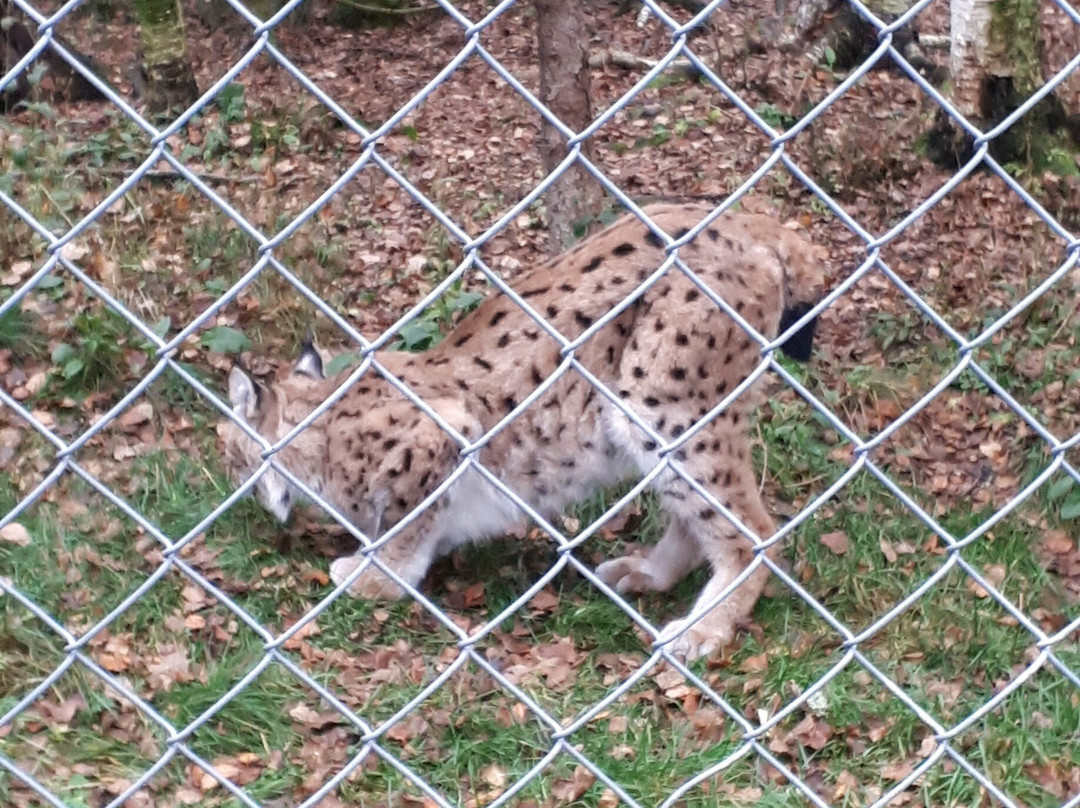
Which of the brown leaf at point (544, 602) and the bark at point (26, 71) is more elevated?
the bark at point (26, 71)

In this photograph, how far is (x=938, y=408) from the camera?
473 centimetres

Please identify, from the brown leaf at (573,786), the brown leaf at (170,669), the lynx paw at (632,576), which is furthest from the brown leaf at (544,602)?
the brown leaf at (170,669)

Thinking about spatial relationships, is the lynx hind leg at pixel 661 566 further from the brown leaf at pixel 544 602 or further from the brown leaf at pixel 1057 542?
the brown leaf at pixel 1057 542

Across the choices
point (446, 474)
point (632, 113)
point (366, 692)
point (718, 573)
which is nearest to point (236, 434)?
point (446, 474)

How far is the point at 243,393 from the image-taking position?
Answer: 4133mm

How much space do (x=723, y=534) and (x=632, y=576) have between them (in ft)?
1.15

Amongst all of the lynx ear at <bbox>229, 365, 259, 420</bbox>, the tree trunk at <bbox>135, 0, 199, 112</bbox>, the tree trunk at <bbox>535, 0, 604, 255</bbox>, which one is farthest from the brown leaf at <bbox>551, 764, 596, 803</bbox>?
the tree trunk at <bbox>135, 0, 199, 112</bbox>

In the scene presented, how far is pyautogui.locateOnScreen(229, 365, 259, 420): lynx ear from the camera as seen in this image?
4091 mm

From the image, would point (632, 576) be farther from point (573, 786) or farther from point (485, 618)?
point (573, 786)

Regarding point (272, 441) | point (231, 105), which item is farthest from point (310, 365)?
point (231, 105)

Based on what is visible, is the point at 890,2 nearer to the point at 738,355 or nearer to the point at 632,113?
the point at 632,113

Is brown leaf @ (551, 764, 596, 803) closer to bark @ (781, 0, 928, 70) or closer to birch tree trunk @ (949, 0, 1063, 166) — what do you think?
birch tree trunk @ (949, 0, 1063, 166)

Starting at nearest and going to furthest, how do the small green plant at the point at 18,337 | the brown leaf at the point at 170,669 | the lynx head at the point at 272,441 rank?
the brown leaf at the point at 170,669 → the lynx head at the point at 272,441 → the small green plant at the point at 18,337

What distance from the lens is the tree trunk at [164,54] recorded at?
659 centimetres
